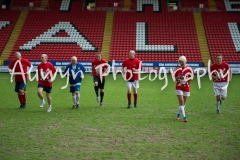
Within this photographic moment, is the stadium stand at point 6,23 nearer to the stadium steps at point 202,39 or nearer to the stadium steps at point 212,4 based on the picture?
the stadium steps at point 202,39

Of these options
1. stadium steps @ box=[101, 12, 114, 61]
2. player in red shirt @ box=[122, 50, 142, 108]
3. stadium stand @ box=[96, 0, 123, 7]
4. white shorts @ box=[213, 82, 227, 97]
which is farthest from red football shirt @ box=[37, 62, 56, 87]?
stadium stand @ box=[96, 0, 123, 7]

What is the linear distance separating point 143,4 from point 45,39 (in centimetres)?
1297

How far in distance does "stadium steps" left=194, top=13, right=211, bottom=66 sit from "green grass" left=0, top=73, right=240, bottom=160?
1916 cm

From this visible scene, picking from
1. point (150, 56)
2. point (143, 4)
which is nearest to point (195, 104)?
point (150, 56)

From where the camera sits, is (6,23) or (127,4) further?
(127,4)

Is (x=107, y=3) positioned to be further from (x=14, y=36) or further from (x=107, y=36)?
(x=14, y=36)

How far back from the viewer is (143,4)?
39.1 m

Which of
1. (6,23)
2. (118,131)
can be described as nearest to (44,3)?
(6,23)

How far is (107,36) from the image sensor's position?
116 ft

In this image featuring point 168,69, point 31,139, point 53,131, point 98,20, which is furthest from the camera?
point 98,20

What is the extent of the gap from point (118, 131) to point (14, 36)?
30.5 m

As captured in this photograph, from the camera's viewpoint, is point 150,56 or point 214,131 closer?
point 214,131

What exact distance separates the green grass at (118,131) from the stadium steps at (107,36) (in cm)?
2042

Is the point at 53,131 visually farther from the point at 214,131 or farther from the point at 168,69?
the point at 168,69
